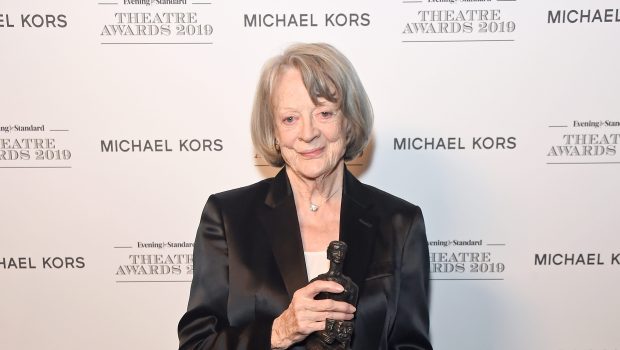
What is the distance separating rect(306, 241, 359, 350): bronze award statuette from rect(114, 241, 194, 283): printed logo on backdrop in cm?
131

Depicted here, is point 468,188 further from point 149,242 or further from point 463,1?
point 149,242

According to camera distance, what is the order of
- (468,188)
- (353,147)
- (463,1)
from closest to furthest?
(353,147) < (463,1) < (468,188)

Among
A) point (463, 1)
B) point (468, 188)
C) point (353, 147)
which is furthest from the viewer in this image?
point (468, 188)

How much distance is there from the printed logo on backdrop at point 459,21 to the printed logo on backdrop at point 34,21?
4.91 ft

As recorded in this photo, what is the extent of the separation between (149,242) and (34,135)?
70 cm

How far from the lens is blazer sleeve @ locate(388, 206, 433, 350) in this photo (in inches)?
68.4

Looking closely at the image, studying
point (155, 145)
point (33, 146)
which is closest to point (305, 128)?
point (155, 145)

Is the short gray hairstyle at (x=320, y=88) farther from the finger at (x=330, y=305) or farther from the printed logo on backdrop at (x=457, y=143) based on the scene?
the printed logo on backdrop at (x=457, y=143)

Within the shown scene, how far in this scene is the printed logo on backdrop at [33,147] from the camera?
2477 millimetres

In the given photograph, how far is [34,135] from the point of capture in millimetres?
2480

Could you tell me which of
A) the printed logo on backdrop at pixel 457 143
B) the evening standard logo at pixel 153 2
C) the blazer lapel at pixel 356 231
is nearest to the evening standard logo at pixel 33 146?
the evening standard logo at pixel 153 2

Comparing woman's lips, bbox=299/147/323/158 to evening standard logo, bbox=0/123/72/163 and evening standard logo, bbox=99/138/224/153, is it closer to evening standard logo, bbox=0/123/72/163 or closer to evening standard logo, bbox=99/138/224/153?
evening standard logo, bbox=99/138/224/153

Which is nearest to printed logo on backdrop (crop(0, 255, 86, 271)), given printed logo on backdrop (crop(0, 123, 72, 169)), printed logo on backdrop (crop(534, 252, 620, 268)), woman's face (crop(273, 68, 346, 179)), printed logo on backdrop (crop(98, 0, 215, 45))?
printed logo on backdrop (crop(0, 123, 72, 169))

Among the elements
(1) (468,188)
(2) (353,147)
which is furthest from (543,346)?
(2) (353,147)
